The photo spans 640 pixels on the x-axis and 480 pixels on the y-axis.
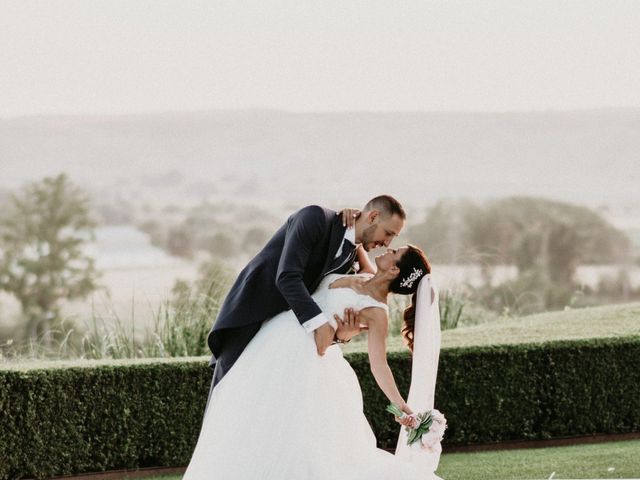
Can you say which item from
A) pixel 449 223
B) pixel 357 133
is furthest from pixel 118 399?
pixel 357 133

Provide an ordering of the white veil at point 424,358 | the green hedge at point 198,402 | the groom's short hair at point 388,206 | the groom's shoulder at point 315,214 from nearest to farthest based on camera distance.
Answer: the groom's short hair at point 388,206 < the groom's shoulder at point 315,214 < the white veil at point 424,358 < the green hedge at point 198,402

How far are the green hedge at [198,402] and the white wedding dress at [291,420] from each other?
3.28 m

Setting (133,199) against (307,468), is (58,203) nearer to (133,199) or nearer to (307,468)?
(133,199)

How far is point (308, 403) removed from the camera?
5.08 meters

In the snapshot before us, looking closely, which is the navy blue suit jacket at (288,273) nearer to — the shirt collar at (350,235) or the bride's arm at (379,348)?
the shirt collar at (350,235)

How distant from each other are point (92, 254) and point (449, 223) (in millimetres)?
10965

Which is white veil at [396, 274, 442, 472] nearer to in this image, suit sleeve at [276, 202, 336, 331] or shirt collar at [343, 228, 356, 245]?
shirt collar at [343, 228, 356, 245]

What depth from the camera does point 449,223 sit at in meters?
34.4

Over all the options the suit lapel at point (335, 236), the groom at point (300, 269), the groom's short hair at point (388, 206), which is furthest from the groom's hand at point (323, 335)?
the groom's short hair at point (388, 206)

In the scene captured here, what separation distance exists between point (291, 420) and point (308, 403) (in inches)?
4.4

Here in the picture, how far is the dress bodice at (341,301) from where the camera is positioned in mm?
5066

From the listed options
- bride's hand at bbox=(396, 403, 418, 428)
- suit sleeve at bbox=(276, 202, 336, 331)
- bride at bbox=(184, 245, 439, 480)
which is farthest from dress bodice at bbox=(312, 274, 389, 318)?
bride's hand at bbox=(396, 403, 418, 428)

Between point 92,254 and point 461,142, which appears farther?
point 461,142

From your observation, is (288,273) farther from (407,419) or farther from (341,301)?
(407,419)
